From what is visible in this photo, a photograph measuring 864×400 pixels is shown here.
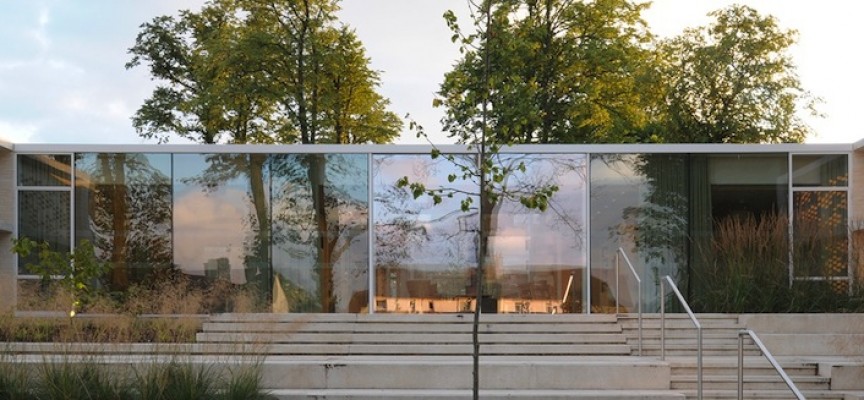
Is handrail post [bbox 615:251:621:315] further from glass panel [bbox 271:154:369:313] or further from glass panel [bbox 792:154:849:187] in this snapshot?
glass panel [bbox 271:154:369:313]

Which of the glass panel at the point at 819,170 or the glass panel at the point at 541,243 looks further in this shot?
the glass panel at the point at 819,170

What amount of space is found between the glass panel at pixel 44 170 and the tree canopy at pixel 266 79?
9879mm

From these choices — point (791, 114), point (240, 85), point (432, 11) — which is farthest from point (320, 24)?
point (791, 114)

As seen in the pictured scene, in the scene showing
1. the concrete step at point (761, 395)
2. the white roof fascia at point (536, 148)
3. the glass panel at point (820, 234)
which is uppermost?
the white roof fascia at point (536, 148)

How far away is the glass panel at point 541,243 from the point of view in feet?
42.2

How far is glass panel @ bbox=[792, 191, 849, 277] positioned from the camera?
38.5 ft

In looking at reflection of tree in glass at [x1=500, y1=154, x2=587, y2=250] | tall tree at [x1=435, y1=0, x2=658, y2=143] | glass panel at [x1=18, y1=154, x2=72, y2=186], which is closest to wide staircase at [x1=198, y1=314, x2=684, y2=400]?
reflection of tree in glass at [x1=500, y1=154, x2=587, y2=250]

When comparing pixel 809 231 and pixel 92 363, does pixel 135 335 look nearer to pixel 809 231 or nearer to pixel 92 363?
pixel 92 363

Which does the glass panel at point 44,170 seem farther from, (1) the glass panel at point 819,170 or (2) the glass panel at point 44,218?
(1) the glass panel at point 819,170

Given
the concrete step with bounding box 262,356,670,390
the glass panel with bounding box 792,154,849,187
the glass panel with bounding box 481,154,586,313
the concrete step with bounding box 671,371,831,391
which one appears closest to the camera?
the concrete step with bounding box 262,356,670,390

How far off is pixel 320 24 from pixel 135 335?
1581 centimetres

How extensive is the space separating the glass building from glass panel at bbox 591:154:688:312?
21 mm

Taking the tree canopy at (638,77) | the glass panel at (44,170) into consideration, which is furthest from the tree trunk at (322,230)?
the tree canopy at (638,77)

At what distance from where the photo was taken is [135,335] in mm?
10188
